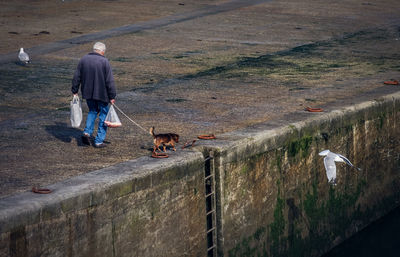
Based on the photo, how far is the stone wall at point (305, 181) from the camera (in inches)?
346

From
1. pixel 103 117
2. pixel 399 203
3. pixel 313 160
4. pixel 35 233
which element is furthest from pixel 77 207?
pixel 399 203

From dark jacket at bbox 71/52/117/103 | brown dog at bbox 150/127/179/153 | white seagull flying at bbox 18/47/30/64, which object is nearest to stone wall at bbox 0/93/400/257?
brown dog at bbox 150/127/179/153

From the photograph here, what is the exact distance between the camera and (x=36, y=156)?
848 centimetres

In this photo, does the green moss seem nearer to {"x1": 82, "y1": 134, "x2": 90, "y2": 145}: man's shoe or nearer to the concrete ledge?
the concrete ledge

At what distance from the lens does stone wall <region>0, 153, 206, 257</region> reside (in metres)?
6.40

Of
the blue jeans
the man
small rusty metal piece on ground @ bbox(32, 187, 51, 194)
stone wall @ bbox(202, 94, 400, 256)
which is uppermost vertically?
the man

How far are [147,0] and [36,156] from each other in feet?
49.0

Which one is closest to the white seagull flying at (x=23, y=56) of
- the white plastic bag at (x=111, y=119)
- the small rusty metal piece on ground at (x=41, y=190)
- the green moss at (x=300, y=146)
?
the white plastic bag at (x=111, y=119)

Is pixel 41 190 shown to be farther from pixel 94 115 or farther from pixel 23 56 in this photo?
pixel 23 56

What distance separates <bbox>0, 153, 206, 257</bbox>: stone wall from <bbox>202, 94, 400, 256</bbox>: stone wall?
48 cm

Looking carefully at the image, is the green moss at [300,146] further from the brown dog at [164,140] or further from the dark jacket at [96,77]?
the dark jacket at [96,77]

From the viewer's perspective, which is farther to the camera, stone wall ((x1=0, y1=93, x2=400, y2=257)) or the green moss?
the green moss

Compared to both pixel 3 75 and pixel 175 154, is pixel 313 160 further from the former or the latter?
pixel 3 75

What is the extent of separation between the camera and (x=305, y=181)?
32.7ft
